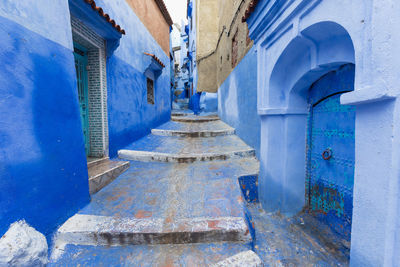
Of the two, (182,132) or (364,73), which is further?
(182,132)

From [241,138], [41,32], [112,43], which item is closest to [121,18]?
[112,43]

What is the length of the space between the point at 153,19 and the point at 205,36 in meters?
9.06

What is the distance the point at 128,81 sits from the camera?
478 centimetres

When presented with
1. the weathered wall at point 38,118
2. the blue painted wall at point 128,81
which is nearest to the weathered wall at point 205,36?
the blue painted wall at point 128,81

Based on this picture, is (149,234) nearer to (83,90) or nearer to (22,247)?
(22,247)

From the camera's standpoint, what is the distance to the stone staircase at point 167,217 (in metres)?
1.86

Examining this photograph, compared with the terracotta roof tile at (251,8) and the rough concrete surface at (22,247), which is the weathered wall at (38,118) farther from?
the terracotta roof tile at (251,8)

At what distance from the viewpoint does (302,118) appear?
10.3 feet

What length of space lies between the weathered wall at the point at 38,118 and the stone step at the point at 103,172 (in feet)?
1.54

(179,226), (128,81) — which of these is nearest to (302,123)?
(179,226)

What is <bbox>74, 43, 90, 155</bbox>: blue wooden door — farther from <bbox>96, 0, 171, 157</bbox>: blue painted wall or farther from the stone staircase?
the stone staircase

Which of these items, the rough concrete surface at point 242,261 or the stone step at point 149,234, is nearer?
the rough concrete surface at point 242,261

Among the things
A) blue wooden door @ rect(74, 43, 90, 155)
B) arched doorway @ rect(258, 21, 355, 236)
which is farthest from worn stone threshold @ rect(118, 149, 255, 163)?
arched doorway @ rect(258, 21, 355, 236)

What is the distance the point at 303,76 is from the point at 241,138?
333 cm
